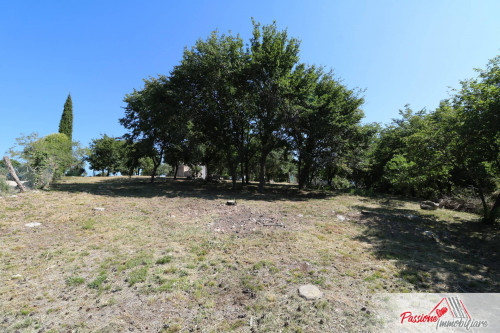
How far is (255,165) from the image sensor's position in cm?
3494

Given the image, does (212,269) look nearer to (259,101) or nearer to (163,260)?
(163,260)

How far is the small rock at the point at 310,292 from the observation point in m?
3.48

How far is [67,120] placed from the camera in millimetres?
41750

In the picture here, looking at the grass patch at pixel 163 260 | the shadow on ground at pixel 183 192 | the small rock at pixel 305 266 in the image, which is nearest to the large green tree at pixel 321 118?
the shadow on ground at pixel 183 192

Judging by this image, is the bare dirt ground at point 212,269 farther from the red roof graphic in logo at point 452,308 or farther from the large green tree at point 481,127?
the large green tree at point 481,127

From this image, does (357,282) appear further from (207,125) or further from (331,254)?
(207,125)

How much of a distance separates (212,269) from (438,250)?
6.88m

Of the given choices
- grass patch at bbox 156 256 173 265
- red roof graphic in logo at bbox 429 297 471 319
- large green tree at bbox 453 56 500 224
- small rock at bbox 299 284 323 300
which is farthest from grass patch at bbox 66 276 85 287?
large green tree at bbox 453 56 500 224

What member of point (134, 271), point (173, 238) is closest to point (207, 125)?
point (173, 238)

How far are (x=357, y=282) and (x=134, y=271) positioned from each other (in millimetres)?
4676

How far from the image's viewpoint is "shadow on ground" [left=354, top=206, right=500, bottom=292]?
4.14m

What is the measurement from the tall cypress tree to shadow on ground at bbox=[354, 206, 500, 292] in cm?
5456

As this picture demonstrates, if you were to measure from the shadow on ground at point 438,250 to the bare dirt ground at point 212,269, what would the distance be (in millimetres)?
40

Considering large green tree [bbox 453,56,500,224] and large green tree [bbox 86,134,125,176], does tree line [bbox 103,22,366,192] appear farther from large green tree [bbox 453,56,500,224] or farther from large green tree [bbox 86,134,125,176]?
large green tree [bbox 86,134,125,176]
